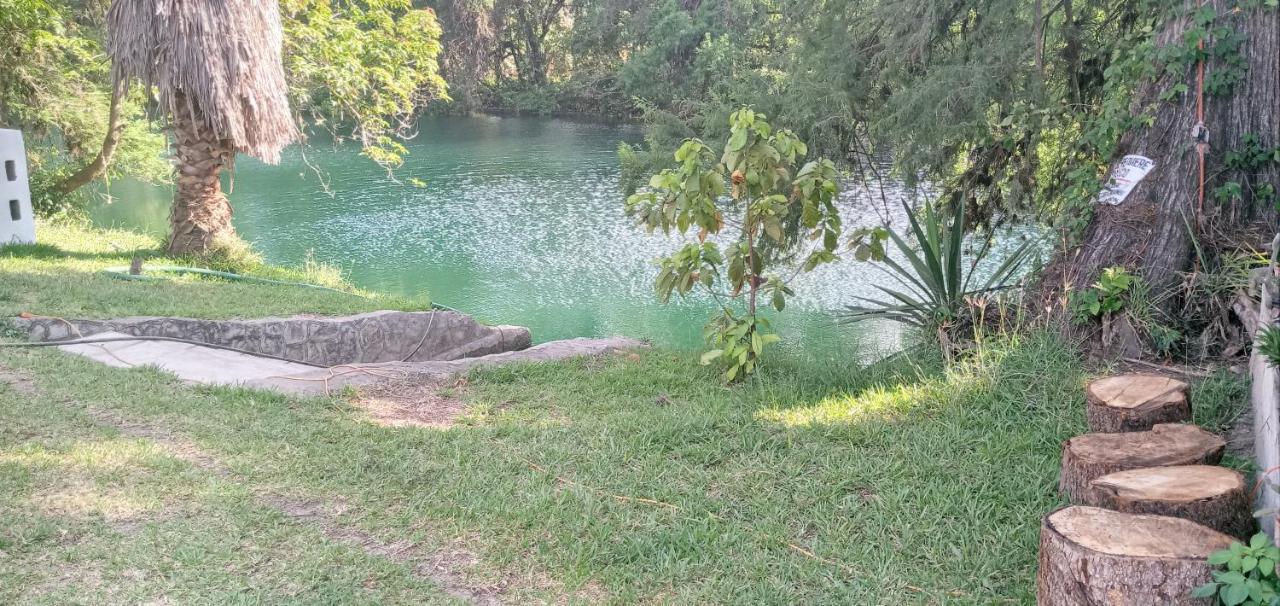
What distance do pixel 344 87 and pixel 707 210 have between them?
321 inches

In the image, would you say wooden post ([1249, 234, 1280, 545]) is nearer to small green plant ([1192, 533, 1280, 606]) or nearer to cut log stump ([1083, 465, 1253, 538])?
cut log stump ([1083, 465, 1253, 538])

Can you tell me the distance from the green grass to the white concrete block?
0.25 metres

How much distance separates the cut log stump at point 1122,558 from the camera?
7.13ft

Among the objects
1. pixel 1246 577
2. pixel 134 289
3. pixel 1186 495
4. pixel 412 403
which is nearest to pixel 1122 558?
pixel 1246 577

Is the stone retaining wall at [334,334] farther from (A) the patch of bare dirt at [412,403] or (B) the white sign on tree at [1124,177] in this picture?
(B) the white sign on tree at [1124,177]

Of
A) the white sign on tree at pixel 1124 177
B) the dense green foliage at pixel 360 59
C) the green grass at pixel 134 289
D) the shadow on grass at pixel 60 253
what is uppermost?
the dense green foliage at pixel 360 59

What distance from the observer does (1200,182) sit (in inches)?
162

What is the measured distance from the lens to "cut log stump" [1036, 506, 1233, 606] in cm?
217

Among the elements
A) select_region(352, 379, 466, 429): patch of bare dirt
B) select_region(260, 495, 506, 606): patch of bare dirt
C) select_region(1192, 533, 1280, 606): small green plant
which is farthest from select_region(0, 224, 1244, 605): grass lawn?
select_region(1192, 533, 1280, 606): small green plant

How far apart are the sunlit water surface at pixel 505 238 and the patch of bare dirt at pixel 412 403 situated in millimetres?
A: 2699

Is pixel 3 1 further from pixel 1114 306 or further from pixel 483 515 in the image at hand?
pixel 1114 306

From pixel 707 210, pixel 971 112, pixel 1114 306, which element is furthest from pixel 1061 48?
pixel 707 210

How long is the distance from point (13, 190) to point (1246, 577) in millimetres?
10438

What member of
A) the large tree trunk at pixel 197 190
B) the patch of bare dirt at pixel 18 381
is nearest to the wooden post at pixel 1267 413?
the patch of bare dirt at pixel 18 381
